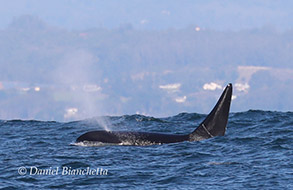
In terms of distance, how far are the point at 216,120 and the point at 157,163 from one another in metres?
5.61

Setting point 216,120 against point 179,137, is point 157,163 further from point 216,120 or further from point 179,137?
point 216,120

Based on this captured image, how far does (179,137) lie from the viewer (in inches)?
1093

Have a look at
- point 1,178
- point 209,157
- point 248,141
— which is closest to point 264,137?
point 248,141

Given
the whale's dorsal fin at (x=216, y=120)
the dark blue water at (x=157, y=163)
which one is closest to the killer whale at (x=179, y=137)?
the whale's dorsal fin at (x=216, y=120)

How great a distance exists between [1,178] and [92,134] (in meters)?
7.24

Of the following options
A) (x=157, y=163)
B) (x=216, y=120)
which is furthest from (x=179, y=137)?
(x=157, y=163)

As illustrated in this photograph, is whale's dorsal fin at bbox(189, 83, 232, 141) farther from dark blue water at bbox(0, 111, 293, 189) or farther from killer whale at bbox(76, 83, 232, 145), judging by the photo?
dark blue water at bbox(0, 111, 293, 189)

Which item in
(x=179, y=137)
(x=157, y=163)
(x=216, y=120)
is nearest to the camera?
(x=157, y=163)

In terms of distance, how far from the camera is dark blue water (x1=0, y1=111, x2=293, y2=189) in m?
20.2

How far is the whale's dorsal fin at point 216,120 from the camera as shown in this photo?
1086 inches

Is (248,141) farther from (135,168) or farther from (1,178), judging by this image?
(1,178)

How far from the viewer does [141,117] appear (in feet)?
146

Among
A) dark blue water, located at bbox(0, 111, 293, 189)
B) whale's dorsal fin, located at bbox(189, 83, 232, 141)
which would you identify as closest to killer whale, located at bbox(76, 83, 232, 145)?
whale's dorsal fin, located at bbox(189, 83, 232, 141)

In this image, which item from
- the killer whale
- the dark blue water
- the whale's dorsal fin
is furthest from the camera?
the whale's dorsal fin
